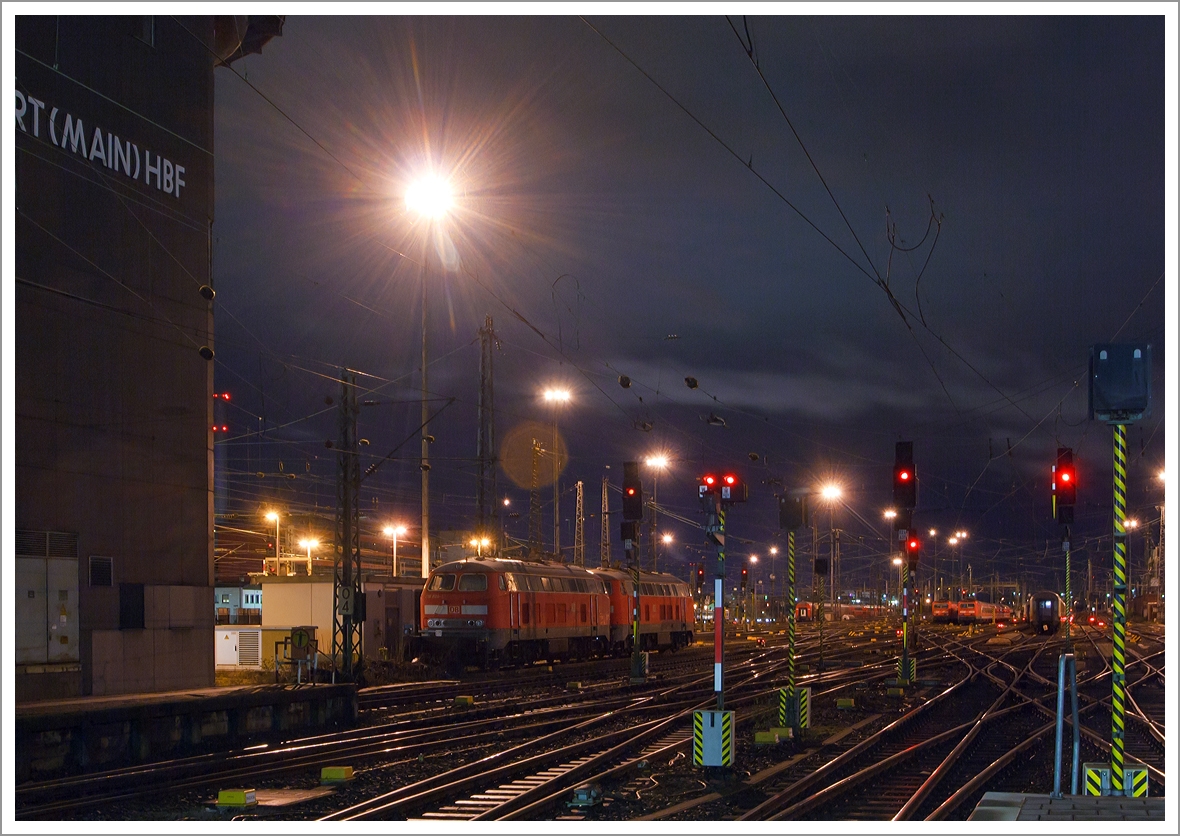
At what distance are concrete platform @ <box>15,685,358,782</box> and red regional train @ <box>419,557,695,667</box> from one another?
43.2ft

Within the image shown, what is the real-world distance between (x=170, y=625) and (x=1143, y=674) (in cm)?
2950

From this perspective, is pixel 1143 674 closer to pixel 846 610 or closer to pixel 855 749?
pixel 855 749

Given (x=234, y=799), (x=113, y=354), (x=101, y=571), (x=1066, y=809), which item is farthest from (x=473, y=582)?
(x=1066, y=809)

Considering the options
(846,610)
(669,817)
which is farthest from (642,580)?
(846,610)

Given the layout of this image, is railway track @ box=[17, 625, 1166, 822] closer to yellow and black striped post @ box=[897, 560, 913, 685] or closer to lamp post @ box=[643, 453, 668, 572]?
yellow and black striped post @ box=[897, 560, 913, 685]

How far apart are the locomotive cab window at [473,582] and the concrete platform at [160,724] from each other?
517 inches

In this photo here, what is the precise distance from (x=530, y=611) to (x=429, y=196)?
47.2 ft

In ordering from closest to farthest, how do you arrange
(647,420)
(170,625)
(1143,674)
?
(170,625) < (1143,674) < (647,420)

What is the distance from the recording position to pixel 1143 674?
3822 centimetres

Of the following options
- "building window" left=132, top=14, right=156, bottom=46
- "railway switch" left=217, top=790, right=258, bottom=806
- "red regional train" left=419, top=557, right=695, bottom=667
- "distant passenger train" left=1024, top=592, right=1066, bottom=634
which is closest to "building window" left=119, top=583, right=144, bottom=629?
"building window" left=132, top=14, right=156, bottom=46

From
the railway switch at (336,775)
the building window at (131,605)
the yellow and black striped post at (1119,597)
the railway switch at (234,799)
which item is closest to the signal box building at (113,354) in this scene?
the building window at (131,605)

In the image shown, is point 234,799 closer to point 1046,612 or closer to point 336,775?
point 336,775

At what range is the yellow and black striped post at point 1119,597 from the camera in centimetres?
1203

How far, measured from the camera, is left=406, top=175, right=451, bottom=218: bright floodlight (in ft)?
104
